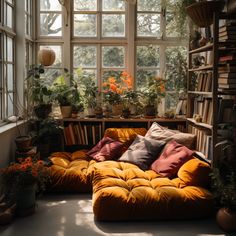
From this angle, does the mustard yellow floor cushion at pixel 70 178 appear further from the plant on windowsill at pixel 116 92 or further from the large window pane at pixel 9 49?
Answer: the large window pane at pixel 9 49

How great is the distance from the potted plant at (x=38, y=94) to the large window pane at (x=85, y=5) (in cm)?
135

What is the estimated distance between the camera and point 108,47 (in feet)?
19.2

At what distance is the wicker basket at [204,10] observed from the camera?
154 inches

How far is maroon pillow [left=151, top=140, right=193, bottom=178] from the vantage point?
4.21 m

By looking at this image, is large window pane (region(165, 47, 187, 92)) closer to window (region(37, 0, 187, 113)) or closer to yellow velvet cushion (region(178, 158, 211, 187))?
window (region(37, 0, 187, 113))

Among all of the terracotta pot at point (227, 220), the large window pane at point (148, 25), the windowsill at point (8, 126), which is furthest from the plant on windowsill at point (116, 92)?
the terracotta pot at point (227, 220)

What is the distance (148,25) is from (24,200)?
142 inches

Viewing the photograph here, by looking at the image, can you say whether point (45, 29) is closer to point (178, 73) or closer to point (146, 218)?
point (178, 73)

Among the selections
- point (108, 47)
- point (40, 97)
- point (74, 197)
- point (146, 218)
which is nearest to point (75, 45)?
point (108, 47)

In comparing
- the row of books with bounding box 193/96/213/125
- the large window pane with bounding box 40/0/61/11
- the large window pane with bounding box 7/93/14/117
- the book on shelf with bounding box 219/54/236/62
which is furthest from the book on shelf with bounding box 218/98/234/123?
the large window pane with bounding box 40/0/61/11

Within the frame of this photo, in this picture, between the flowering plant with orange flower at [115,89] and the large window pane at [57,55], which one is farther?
the large window pane at [57,55]

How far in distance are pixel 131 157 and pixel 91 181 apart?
0.70 m

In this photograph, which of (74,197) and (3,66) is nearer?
(74,197)

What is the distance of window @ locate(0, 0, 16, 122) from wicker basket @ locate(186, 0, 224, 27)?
238 centimetres
